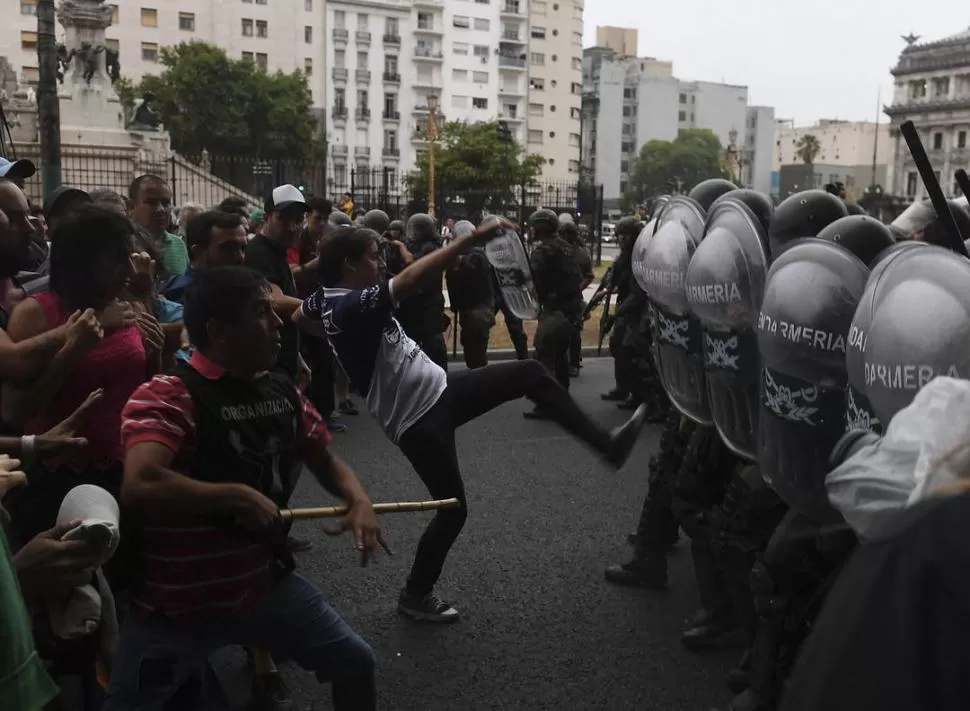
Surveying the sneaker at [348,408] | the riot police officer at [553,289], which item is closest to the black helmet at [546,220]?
the riot police officer at [553,289]

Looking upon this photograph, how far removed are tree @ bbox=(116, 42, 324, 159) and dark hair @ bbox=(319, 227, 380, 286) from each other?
50641mm

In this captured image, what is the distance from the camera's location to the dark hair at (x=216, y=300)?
2578mm

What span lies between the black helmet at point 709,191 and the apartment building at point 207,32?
6210cm

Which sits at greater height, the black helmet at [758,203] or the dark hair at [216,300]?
the black helmet at [758,203]

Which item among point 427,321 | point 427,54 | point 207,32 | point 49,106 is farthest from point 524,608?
point 427,54

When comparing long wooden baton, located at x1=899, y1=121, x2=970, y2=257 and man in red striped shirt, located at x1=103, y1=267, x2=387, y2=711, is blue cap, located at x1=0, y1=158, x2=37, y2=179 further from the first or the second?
long wooden baton, located at x1=899, y1=121, x2=970, y2=257

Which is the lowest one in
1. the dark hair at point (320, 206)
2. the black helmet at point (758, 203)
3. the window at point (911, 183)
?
the dark hair at point (320, 206)

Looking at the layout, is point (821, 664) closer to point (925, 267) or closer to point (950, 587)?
point (950, 587)

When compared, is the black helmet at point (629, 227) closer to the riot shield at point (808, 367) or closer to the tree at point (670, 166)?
the riot shield at point (808, 367)

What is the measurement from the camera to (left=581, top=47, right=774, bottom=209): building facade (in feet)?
347

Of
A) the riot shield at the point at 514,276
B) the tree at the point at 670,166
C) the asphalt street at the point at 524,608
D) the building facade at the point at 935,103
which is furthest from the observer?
the tree at the point at 670,166

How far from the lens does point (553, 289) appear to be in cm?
934

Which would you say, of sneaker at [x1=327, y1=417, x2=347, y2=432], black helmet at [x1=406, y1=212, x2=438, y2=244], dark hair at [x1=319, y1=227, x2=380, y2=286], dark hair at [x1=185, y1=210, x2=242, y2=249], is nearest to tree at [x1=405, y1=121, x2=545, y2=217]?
black helmet at [x1=406, y1=212, x2=438, y2=244]

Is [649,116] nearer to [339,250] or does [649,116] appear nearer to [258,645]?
[339,250]
